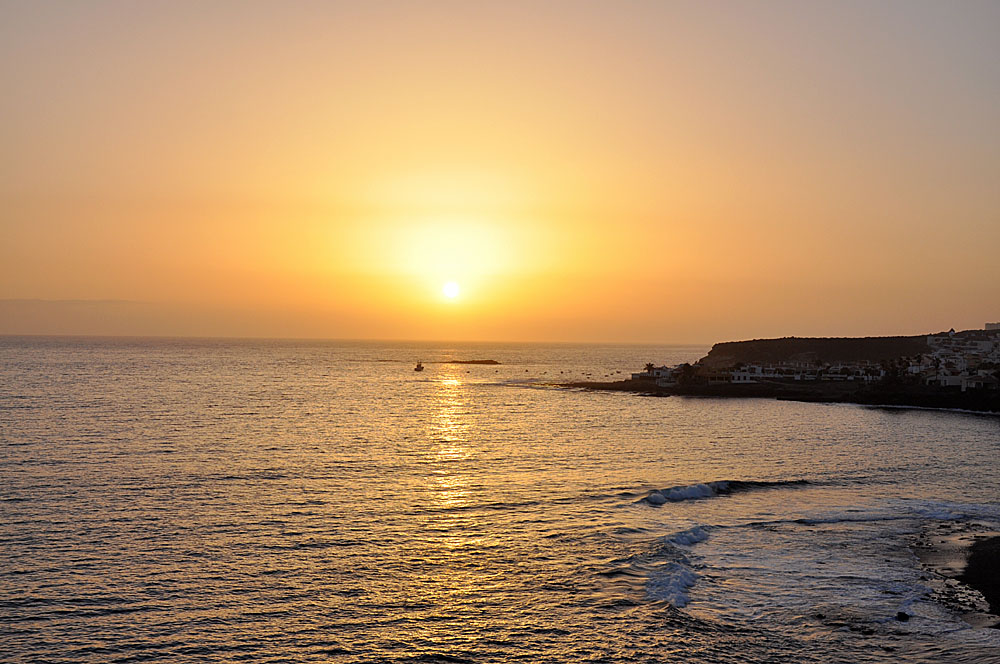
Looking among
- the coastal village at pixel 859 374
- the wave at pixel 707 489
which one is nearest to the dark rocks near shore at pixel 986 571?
the wave at pixel 707 489

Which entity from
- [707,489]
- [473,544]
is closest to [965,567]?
[707,489]

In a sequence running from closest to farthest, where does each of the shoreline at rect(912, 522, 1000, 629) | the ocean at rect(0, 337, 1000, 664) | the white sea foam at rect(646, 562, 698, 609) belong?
1. the ocean at rect(0, 337, 1000, 664)
2. the shoreline at rect(912, 522, 1000, 629)
3. the white sea foam at rect(646, 562, 698, 609)

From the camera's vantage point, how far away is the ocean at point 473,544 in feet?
76.9

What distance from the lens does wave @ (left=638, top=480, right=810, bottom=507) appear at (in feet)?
148

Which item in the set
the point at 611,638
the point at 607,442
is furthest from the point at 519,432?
the point at 611,638

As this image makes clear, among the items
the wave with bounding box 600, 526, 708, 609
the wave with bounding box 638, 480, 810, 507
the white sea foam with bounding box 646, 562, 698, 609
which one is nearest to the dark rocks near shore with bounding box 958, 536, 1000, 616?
the white sea foam with bounding box 646, 562, 698, 609

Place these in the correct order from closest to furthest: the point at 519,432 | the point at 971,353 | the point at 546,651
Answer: the point at 546,651 → the point at 519,432 → the point at 971,353

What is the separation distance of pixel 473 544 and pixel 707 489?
19817mm

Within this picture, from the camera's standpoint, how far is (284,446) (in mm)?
63781

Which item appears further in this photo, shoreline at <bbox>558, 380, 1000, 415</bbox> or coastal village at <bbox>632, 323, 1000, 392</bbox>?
coastal village at <bbox>632, 323, 1000, 392</bbox>

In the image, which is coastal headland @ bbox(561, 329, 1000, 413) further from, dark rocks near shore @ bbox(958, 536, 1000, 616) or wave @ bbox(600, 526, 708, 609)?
wave @ bbox(600, 526, 708, 609)

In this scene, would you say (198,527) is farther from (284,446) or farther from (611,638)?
(284,446)

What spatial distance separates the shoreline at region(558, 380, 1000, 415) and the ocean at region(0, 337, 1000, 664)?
141 feet

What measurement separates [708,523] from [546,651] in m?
18.8
